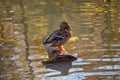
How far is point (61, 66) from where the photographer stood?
29.8 feet

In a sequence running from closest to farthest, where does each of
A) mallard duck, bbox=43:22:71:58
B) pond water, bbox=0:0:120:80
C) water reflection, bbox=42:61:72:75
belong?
pond water, bbox=0:0:120:80 < water reflection, bbox=42:61:72:75 < mallard duck, bbox=43:22:71:58

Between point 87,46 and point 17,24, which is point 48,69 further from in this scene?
point 17,24

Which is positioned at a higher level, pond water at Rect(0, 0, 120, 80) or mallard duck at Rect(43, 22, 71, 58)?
mallard duck at Rect(43, 22, 71, 58)

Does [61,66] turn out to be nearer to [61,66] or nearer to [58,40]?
[61,66]

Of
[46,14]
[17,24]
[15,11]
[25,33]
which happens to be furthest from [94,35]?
[15,11]

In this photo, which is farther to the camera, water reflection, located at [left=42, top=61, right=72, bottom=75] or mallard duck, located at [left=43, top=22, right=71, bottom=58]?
mallard duck, located at [left=43, top=22, right=71, bottom=58]

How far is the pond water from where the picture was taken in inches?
339

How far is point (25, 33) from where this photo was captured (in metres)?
12.4

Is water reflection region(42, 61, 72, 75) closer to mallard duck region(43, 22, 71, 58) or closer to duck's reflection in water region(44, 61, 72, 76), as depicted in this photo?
duck's reflection in water region(44, 61, 72, 76)

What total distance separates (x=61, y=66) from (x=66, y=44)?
6.53 feet

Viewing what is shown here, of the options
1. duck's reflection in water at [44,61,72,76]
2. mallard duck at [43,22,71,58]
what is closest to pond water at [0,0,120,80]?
duck's reflection in water at [44,61,72,76]

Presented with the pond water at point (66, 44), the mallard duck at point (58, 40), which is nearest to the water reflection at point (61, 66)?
the pond water at point (66, 44)

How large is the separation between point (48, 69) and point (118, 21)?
5555 mm

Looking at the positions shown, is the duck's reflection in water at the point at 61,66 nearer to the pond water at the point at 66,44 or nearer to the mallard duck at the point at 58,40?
the pond water at the point at 66,44
